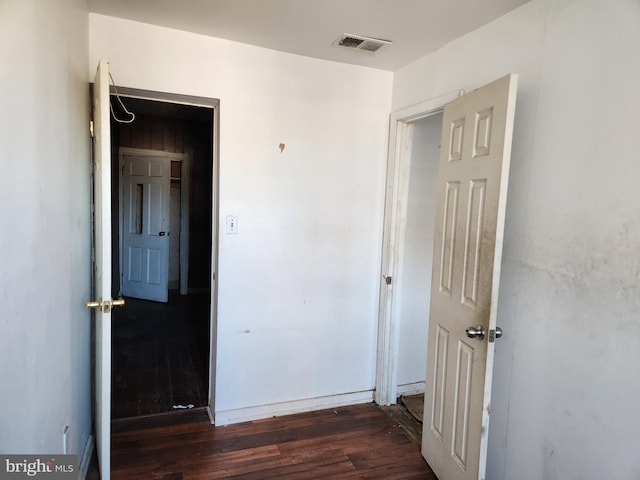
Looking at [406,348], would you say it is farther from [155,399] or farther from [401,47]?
[401,47]

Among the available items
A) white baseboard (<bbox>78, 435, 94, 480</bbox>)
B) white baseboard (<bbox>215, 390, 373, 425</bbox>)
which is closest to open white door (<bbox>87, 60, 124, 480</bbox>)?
white baseboard (<bbox>78, 435, 94, 480</bbox>)

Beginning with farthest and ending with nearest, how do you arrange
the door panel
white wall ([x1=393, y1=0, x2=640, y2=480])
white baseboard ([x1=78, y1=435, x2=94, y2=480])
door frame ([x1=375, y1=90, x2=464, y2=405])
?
door frame ([x1=375, y1=90, x2=464, y2=405]) → white baseboard ([x1=78, y1=435, x2=94, y2=480]) → the door panel → white wall ([x1=393, y1=0, x2=640, y2=480])

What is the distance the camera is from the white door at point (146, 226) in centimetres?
561

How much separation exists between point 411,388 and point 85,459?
86.4 inches

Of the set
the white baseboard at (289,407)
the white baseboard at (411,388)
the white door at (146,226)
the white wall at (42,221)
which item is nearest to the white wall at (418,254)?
the white baseboard at (411,388)

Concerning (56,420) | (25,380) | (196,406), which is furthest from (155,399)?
(25,380)

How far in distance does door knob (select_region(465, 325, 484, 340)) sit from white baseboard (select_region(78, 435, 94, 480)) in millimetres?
1957

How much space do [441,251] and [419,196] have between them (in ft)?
3.18

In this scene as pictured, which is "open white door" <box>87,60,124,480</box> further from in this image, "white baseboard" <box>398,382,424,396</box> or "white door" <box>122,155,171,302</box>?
"white door" <box>122,155,171,302</box>

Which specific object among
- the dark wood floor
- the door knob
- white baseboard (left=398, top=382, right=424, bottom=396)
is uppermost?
the door knob

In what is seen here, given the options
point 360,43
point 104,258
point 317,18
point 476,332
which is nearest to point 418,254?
point 476,332

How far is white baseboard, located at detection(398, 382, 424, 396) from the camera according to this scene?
3.18m

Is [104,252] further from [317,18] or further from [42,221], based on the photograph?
[317,18]

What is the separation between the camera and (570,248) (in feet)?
5.26
